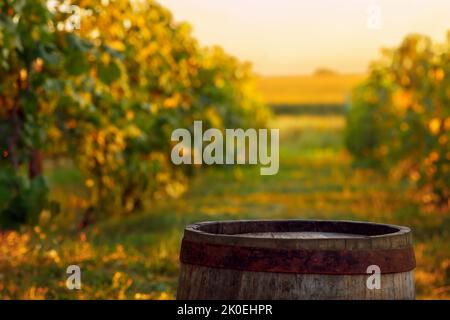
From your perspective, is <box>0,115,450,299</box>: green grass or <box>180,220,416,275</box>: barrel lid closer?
<box>180,220,416,275</box>: barrel lid

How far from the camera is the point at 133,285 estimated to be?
769 cm

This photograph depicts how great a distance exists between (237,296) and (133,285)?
388 cm

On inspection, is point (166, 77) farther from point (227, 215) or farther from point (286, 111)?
point (286, 111)

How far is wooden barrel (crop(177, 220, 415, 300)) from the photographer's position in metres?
3.88

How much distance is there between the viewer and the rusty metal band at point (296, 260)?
152 inches

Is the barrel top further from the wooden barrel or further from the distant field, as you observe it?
the distant field

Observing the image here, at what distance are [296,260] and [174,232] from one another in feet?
24.8

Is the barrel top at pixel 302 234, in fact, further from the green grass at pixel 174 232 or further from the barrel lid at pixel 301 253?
the green grass at pixel 174 232

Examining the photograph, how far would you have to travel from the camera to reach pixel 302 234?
4.73 metres

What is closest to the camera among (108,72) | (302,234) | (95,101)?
(302,234)

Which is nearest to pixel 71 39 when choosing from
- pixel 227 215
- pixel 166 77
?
pixel 166 77

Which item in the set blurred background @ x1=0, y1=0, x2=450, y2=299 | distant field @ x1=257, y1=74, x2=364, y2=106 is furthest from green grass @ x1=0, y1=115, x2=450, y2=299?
distant field @ x1=257, y1=74, x2=364, y2=106

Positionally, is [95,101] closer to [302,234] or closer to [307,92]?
[302,234]

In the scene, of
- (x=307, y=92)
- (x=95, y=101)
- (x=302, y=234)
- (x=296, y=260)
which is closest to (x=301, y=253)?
(x=296, y=260)
